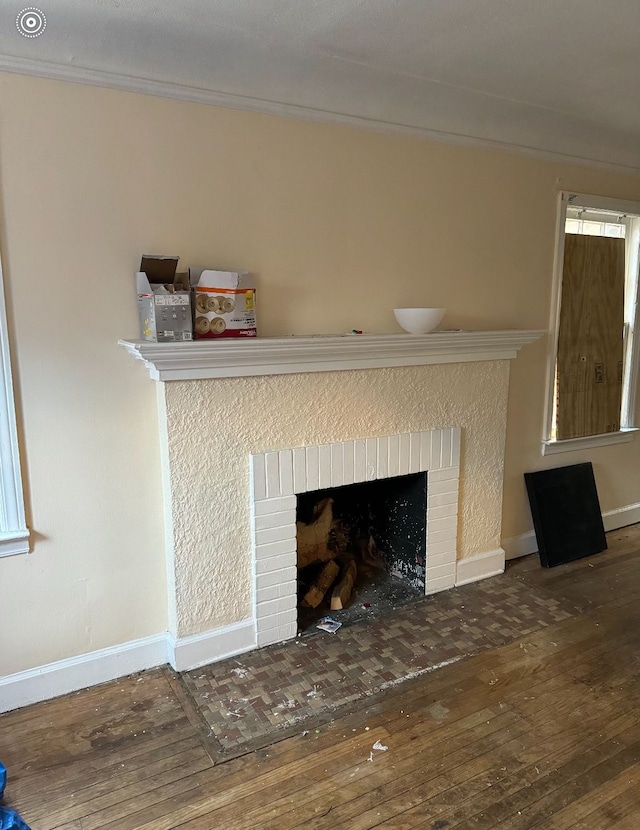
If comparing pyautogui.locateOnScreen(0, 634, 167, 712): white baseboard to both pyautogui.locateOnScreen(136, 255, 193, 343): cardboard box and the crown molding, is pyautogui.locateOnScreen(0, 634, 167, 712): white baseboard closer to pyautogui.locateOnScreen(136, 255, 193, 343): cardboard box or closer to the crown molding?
pyautogui.locateOnScreen(136, 255, 193, 343): cardboard box

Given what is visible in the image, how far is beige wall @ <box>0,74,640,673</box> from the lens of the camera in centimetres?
202

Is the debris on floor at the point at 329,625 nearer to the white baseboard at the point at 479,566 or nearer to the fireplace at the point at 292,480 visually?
the fireplace at the point at 292,480

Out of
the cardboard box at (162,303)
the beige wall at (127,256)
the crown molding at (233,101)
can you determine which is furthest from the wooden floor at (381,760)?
the crown molding at (233,101)

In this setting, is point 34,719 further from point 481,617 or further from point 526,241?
point 526,241

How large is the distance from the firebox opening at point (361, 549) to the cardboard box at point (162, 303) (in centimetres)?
125

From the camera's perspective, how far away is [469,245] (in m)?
2.97

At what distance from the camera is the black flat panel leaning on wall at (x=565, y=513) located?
11.2 feet

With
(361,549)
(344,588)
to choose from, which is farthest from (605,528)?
(344,588)

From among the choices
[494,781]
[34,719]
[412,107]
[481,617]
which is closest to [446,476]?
[481,617]

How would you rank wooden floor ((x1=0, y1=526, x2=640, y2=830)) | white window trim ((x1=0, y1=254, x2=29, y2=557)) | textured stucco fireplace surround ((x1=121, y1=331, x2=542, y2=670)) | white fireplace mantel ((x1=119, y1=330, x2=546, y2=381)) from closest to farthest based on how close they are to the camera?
1. wooden floor ((x1=0, y1=526, x2=640, y2=830))
2. white window trim ((x1=0, y1=254, x2=29, y2=557))
3. white fireplace mantel ((x1=119, y1=330, x2=546, y2=381))
4. textured stucco fireplace surround ((x1=121, y1=331, x2=542, y2=670))

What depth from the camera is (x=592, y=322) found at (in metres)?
3.55

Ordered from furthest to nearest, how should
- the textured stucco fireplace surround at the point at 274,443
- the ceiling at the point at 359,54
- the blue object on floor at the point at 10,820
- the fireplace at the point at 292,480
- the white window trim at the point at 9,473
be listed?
the fireplace at the point at 292,480 < the textured stucco fireplace surround at the point at 274,443 < the white window trim at the point at 9,473 < the ceiling at the point at 359,54 < the blue object on floor at the point at 10,820

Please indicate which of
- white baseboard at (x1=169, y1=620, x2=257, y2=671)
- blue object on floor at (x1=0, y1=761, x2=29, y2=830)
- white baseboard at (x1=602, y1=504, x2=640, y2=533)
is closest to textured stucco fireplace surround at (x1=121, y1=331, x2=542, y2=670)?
white baseboard at (x1=169, y1=620, x2=257, y2=671)

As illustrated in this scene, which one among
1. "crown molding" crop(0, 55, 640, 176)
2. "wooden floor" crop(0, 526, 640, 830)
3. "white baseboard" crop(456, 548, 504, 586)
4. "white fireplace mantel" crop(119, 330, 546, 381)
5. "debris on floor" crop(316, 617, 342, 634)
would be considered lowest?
"wooden floor" crop(0, 526, 640, 830)
